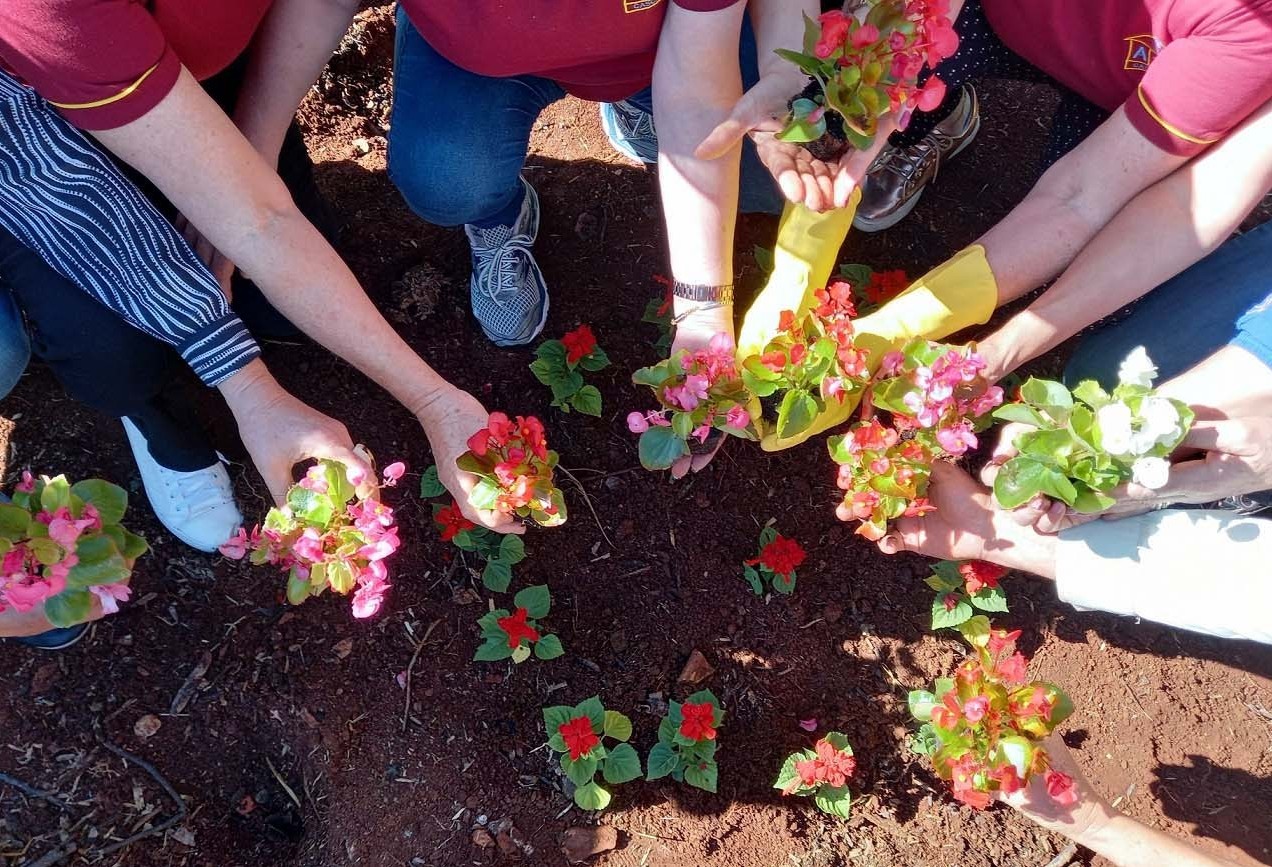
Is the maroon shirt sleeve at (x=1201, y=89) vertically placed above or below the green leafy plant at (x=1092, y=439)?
above

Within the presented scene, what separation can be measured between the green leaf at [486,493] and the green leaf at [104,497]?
63cm

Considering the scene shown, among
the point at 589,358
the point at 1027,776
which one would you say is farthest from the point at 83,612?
the point at 1027,776

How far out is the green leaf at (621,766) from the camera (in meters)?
2.00

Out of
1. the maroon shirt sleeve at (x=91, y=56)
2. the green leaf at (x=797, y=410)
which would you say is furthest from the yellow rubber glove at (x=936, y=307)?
the maroon shirt sleeve at (x=91, y=56)

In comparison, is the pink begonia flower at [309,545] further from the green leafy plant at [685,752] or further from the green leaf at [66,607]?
the green leafy plant at [685,752]

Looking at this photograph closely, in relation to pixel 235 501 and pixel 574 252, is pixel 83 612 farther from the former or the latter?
pixel 574 252

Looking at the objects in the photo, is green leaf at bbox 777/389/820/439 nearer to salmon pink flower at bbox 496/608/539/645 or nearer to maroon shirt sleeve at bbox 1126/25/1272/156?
salmon pink flower at bbox 496/608/539/645

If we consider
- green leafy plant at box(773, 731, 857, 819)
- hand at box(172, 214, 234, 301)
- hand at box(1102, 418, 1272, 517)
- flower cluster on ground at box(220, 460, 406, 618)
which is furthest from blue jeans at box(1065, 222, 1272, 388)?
hand at box(172, 214, 234, 301)

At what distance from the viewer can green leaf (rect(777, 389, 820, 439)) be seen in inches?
67.4

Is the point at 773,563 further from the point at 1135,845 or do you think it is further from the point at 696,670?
the point at 1135,845

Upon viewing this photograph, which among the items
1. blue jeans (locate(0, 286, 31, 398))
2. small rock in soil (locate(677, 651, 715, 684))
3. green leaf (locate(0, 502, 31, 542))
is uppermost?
blue jeans (locate(0, 286, 31, 398))

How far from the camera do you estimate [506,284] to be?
2.28 metres

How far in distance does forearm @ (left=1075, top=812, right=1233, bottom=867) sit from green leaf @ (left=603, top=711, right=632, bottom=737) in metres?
1.02

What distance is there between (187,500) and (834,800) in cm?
172
